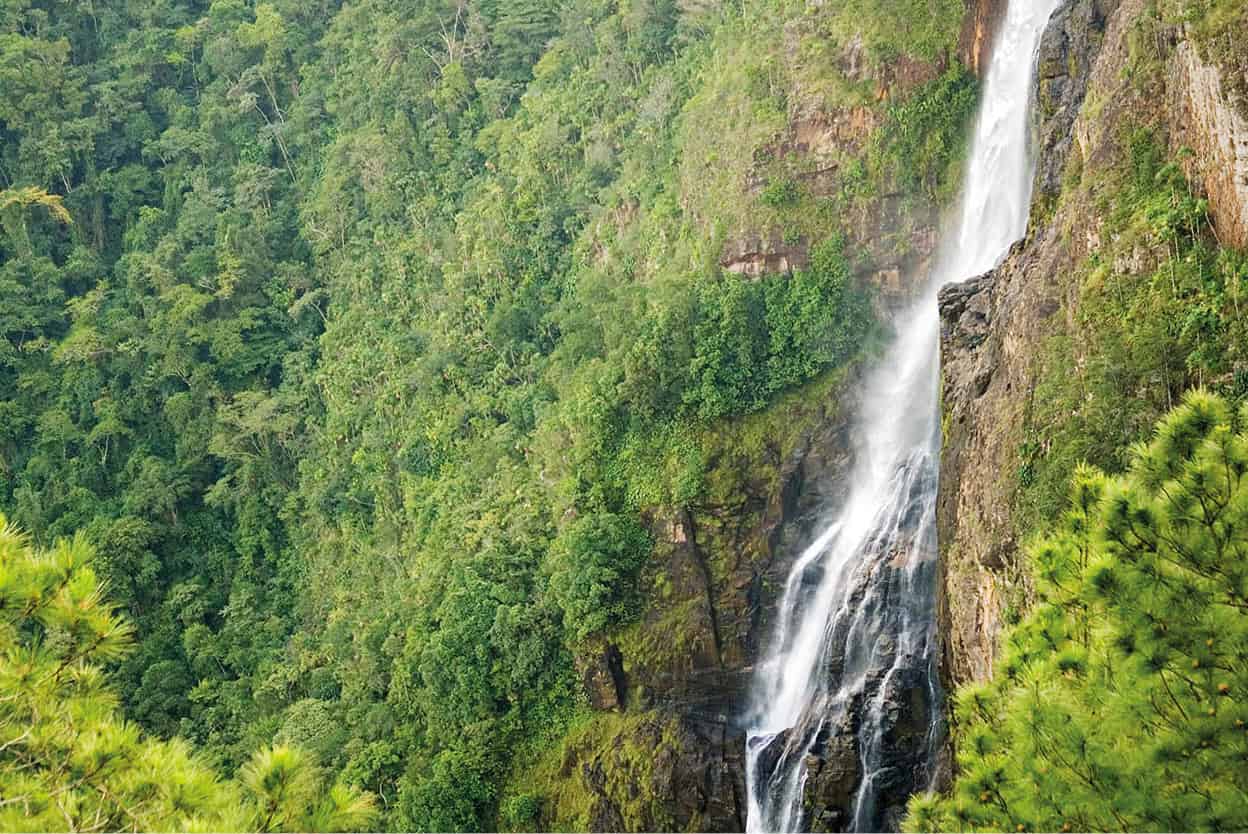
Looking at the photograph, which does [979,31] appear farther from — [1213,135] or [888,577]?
[1213,135]

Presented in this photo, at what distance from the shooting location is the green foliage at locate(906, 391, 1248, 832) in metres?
6.21

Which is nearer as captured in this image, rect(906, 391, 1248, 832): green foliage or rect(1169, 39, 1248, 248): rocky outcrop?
rect(906, 391, 1248, 832): green foliage

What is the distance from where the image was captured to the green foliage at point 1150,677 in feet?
20.4

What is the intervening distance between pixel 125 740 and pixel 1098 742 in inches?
218

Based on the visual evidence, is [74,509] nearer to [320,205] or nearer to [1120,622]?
[320,205]

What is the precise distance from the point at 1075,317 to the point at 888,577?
6023 mm

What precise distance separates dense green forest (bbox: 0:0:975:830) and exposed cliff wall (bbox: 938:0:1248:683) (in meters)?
7.80

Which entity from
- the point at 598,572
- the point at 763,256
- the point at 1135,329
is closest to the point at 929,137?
the point at 763,256

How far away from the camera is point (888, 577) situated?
17.9m

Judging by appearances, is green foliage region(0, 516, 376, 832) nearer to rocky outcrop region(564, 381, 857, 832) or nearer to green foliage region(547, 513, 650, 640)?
rocky outcrop region(564, 381, 857, 832)

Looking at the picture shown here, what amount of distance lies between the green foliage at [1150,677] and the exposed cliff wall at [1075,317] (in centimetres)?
548

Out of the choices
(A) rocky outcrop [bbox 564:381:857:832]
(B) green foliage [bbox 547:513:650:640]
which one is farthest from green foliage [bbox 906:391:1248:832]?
(B) green foliage [bbox 547:513:650:640]

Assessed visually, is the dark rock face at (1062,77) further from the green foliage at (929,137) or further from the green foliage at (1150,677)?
the green foliage at (1150,677)

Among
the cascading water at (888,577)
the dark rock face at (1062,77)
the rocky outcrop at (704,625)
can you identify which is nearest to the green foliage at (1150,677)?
the cascading water at (888,577)
